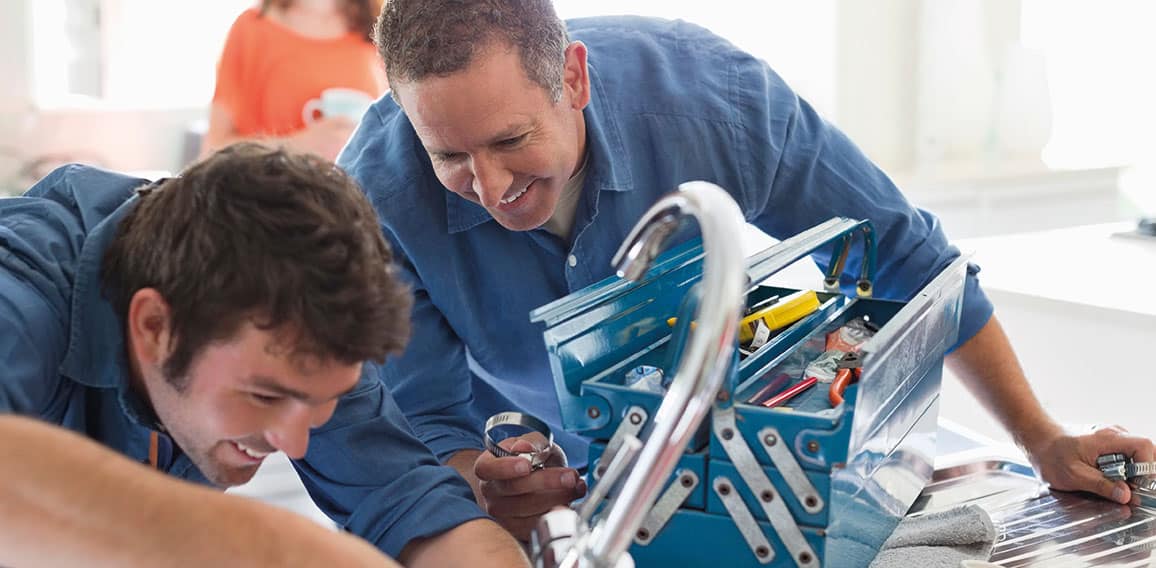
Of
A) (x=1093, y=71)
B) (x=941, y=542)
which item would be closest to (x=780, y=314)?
(x=941, y=542)

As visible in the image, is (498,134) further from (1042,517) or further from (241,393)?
(1042,517)

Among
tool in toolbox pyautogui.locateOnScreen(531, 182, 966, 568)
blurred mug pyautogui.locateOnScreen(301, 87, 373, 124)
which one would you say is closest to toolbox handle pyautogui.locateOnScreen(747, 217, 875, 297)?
tool in toolbox pyautogui.locateOnScreen(531, 182, 966, 568)

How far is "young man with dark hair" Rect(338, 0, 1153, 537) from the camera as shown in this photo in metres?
1.32

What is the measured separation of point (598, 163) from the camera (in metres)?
1.50

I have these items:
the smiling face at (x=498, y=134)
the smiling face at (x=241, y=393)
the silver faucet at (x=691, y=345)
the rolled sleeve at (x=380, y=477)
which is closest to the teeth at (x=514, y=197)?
the smiling face at (x=498, y=134)

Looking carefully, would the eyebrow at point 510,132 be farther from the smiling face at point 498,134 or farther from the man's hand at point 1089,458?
the man's hand at point 1089,458

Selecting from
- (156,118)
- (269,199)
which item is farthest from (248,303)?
(156,118)

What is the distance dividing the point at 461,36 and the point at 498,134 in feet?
0.35

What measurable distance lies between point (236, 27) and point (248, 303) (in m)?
2.24

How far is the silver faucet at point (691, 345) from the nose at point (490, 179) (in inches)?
18.1

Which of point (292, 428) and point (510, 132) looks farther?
point (510, 132)

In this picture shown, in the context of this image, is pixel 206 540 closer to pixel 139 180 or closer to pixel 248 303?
pixel 248 303

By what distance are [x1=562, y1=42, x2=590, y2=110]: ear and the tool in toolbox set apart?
0.92 feet

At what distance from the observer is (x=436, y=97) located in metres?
1.27
